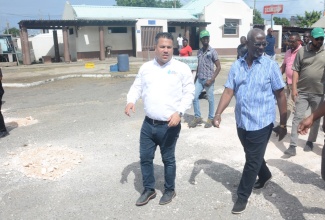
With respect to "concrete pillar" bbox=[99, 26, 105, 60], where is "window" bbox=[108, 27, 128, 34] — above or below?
above

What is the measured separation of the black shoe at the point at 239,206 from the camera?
321cm

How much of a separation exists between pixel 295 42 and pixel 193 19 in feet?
75.6

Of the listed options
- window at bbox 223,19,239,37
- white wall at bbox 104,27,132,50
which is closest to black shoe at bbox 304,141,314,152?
white wall at bbox 104,27,132,50

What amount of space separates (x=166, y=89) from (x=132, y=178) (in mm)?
1532

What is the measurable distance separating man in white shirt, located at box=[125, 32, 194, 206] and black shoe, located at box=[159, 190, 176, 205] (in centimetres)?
21

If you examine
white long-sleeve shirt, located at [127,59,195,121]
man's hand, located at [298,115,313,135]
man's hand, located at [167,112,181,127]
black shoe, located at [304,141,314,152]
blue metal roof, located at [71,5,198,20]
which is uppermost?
blue metal roof, located at [71,5,198,20]

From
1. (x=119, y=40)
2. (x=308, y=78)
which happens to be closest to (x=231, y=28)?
(x=119, y=40)

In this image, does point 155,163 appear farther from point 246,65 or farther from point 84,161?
point 246,65

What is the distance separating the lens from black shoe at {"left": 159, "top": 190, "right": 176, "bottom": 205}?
3438 millimetres

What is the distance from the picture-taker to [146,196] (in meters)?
3.46

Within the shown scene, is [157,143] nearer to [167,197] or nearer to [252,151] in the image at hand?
[167,197]

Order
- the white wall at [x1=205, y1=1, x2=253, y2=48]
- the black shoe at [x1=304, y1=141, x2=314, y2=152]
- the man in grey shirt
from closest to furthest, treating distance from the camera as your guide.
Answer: the man in grey shirt
the black shoe at [x1=304, y1=141, x2=314, y2=152]
the white wall at [x1=205, y1=1, x2=253, y2=48]

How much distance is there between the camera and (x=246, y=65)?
10.3 feet

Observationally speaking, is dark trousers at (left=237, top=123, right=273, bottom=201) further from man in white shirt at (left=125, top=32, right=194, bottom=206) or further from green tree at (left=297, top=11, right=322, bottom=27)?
green tree at (left=297, top=11, right=322, bottom=27)
